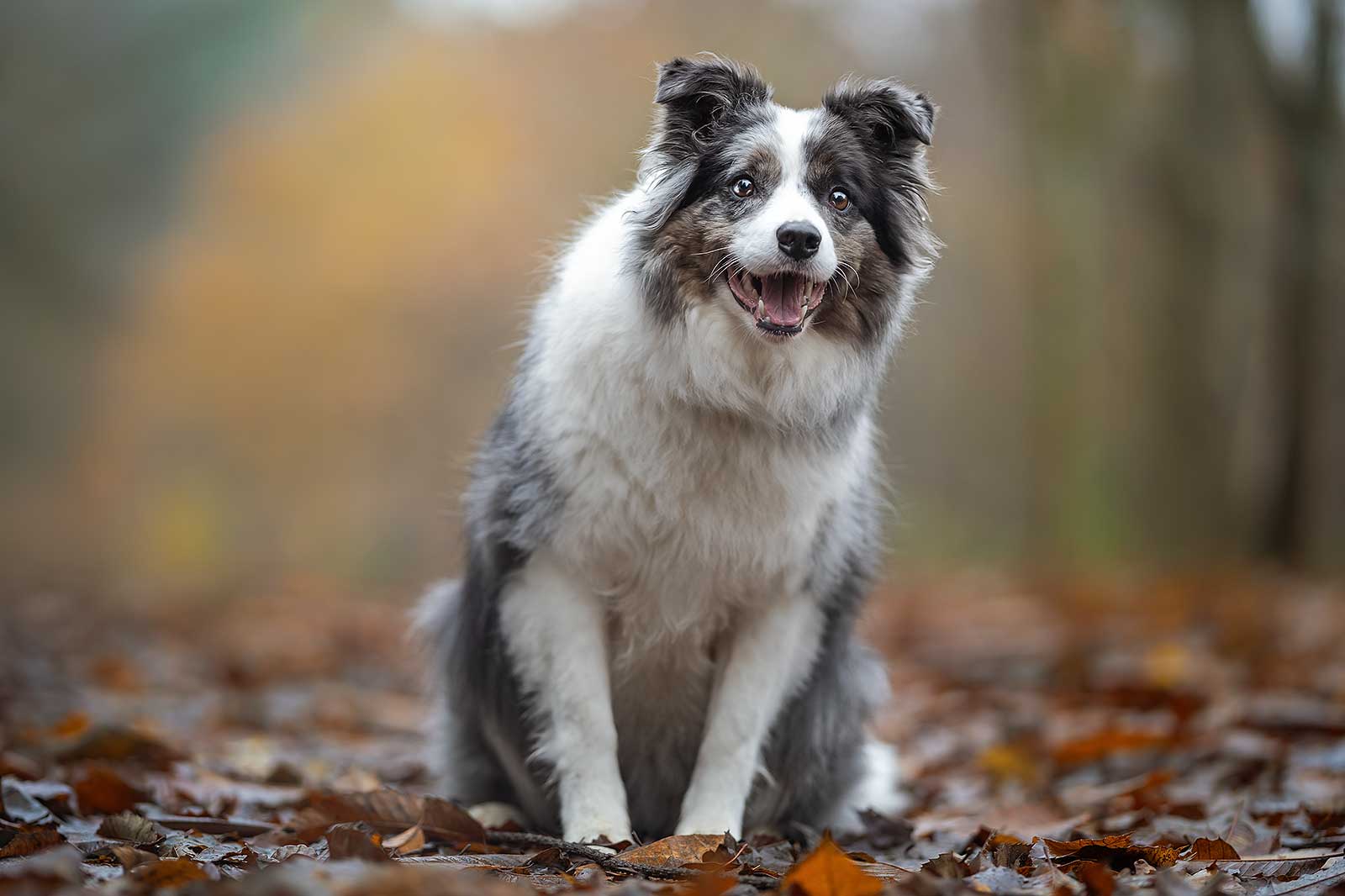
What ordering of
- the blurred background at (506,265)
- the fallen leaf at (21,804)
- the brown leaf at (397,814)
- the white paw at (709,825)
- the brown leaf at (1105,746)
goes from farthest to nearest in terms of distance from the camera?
the blurred background at (506,265) → the brown leaf at (1105,746) → the white paw at (709,825) → the brown leaf at (397,814) → the fallen leaf at (21,804)

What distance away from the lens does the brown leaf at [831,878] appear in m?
2.63

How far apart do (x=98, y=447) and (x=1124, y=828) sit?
1751 cm

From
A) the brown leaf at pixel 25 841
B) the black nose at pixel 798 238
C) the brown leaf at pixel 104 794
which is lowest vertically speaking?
the brown leaf at pixel 104 794

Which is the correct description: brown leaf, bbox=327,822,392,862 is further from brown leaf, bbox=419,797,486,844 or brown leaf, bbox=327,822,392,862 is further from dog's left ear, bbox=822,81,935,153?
dog's left ear, bbox=822,81,935,153

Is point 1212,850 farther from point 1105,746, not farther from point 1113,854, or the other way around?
point 1105,746

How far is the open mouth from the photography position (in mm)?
3621

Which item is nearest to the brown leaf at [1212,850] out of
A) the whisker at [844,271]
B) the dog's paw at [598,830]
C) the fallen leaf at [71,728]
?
the dog's paw at [598,830]

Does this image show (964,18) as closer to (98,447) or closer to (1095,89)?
(1095,89)

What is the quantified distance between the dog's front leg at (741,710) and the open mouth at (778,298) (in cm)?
88

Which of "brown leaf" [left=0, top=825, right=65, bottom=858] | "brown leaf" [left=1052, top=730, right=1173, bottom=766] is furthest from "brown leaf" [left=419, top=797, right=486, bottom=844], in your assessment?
"brown leaf" [left=1052, top=730, right=1173, bottom=766]

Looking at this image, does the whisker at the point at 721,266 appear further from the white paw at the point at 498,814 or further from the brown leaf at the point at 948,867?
the white paw at the point at 498,814

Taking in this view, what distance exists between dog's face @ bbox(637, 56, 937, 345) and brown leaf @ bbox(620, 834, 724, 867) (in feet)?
4.55

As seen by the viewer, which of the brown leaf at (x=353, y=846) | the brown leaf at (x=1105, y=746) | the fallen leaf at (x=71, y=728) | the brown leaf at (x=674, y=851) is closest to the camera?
Result: the brown leaf at (x=353, y=846)

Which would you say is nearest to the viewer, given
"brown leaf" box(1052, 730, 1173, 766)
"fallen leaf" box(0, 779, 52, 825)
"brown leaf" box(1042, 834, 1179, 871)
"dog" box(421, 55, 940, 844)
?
"brown leaf" box(1042, 834, 1179, 871)
